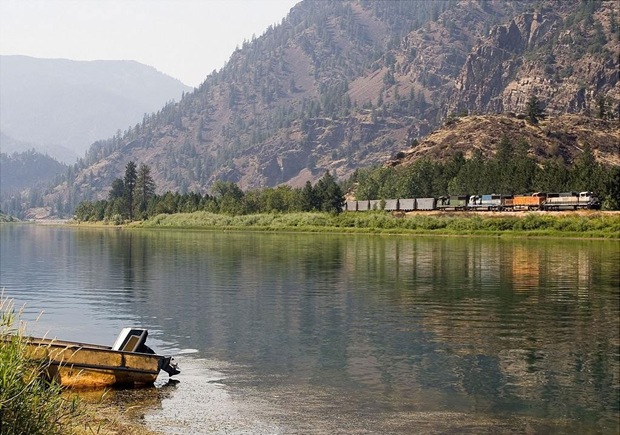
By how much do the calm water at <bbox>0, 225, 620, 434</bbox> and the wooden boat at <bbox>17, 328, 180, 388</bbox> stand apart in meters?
1.98

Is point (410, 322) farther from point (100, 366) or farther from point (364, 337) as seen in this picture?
point (100, 366)

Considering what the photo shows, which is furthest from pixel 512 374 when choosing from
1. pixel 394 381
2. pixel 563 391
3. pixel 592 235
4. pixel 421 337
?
pixel 592 235

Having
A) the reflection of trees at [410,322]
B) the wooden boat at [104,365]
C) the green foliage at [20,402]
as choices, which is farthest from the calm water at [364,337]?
the green foliage at [20,402]

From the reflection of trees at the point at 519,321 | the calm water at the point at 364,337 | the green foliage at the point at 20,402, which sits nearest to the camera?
the green foliage at the point at 20,402

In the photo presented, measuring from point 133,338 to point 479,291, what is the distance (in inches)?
1700

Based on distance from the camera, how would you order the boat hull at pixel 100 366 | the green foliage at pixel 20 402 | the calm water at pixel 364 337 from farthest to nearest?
1. the boat hull at pixel 100 366
2. the calm water at pixel 364 337
3. the green foliage at pixel 20 402

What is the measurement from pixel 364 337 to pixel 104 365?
758 inches

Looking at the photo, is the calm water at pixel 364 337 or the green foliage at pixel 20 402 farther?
the calm water at pixel 364 337

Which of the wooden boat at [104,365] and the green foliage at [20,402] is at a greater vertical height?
the green foliage at [20,402]

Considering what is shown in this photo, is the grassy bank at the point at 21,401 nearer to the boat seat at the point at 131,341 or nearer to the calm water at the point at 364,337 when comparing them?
the calm water at the point at 364,337

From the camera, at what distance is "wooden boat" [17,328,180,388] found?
30.2m

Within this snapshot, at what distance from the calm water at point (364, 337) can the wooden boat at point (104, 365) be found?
198 cm

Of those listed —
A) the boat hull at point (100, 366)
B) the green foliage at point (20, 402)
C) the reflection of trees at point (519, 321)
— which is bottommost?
the reflection of trees at point (519, 321)

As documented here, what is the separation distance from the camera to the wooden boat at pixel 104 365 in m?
30.2
